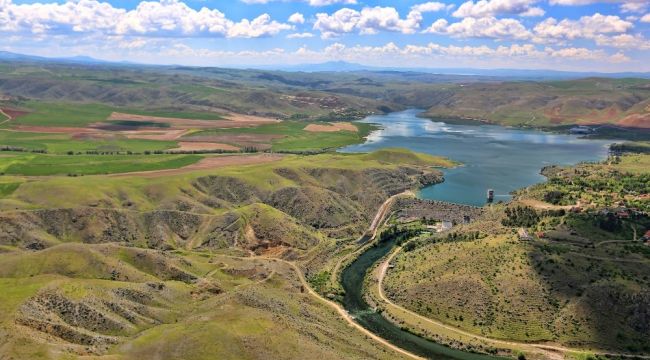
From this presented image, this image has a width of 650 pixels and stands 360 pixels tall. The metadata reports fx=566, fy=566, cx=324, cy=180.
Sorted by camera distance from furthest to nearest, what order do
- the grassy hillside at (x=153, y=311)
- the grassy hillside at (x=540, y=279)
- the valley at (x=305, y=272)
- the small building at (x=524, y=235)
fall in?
the small building at (x=524, y=235) < the grassy hillside at (x=540, y=279) < the valley at (x=305, y=272) < the grassy hillside at (x=153, y=311)

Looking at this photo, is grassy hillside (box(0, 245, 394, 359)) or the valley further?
the valley

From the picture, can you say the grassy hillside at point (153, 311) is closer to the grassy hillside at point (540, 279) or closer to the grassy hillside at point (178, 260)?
the grassy hillside at point (178, 260)

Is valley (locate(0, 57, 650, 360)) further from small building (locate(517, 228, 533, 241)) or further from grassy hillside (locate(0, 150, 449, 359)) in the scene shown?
small building (locate(517, 228, 533, 241))

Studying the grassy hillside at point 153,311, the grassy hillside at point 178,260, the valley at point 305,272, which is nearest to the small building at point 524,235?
the valley at point 305,272

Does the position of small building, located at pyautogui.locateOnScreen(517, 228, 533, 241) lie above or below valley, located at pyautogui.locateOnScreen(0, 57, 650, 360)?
above

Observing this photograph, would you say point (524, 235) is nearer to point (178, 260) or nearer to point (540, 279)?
point (540, 279)

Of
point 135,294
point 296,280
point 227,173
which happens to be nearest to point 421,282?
point 296,280

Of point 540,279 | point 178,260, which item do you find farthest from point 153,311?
point 540,279

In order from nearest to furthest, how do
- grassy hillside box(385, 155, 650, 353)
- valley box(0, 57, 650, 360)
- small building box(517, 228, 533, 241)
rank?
valley box(0, 57, 650, 360), grassy hillside box(385, 155, 650, 353), small building box(517, 228, 533, 241)

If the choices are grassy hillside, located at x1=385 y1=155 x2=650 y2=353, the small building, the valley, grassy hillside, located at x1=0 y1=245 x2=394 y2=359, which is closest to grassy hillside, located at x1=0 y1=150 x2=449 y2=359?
grassy hillside, located at x1=0 y1=245 x2=394 y2=359
